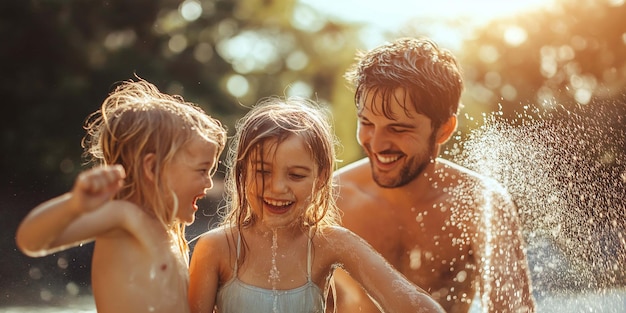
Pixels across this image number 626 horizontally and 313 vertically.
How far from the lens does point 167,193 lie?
2.77m

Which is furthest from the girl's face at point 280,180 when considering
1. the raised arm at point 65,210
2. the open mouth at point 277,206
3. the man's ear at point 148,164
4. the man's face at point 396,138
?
the man's face at point 396,138

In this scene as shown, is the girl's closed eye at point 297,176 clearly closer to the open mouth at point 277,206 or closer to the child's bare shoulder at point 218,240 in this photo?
the open mouth at point 277,206

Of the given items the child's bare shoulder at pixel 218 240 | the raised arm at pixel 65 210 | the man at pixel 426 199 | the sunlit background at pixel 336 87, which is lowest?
the sunlit background at pixel 336 87

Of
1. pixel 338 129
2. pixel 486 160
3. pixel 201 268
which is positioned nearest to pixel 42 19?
pixel 338 129

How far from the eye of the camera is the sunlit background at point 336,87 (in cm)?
527

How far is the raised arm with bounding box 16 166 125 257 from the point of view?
2135 mm

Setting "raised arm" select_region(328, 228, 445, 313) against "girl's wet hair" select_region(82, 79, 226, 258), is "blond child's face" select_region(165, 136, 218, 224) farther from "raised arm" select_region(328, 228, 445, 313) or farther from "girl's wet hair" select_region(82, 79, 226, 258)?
"raised arm" select_region(328, 228, 445, 313)

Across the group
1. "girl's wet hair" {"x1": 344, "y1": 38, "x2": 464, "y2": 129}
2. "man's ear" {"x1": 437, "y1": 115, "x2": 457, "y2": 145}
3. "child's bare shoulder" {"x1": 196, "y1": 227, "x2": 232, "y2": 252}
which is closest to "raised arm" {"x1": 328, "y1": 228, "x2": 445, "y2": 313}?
"child's bare shoulder" {"x1": 196, "y1": 227, "x2": 232, "y2": 252}

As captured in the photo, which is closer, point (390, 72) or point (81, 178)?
point (81, 178)

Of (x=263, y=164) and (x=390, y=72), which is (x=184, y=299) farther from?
(x=390, y=72)

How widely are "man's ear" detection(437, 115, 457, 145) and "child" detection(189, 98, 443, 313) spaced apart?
4.18 ft

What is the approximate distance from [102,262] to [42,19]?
1019 centimetres

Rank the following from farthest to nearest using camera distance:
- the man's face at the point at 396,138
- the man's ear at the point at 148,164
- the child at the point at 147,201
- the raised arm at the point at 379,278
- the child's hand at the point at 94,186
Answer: the man's face at the point at 396,138 → the raised arm at the point at 379,278 → the man's ear at the point at 148,164 → the child at the point at 147,201 → the child's hand at the point at 94,186

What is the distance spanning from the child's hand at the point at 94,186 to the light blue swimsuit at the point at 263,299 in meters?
0.87
